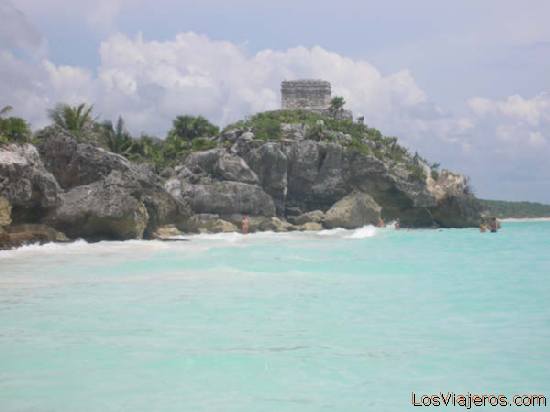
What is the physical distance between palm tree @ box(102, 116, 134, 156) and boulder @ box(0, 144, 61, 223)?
557 inches

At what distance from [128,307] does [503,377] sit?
595 centimetres

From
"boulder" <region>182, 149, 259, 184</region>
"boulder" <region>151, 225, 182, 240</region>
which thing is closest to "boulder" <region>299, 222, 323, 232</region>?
"boulder" <region>182, 149, 259, 184</region>

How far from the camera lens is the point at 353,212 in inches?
1724

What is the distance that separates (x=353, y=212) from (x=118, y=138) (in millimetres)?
16984

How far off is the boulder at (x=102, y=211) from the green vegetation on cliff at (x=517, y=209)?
318ft

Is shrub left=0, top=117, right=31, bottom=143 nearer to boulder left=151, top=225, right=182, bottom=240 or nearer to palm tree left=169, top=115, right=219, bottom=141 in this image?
boulder left=151, top=225, right=182, bottom=240

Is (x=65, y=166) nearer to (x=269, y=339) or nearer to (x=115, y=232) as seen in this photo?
(x=115, y=232)

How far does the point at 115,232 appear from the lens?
2631 cm

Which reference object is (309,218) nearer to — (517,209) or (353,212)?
(353,212)

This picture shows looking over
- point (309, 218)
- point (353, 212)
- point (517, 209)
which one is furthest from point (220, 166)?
point (517, 209)

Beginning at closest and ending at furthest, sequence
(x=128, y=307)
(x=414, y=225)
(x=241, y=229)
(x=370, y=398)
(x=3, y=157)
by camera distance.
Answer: (x=370, y=398), (x=128, y=307), (x=3, y=157), (x=241, y=229), (x=414, y=225)

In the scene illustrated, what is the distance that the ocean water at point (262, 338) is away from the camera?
571cm

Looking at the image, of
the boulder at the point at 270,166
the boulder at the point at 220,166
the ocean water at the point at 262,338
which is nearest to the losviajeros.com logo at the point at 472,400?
the ocean water at the point at 262,338

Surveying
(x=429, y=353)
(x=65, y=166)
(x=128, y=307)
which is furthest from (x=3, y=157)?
(x=429, y=353)
